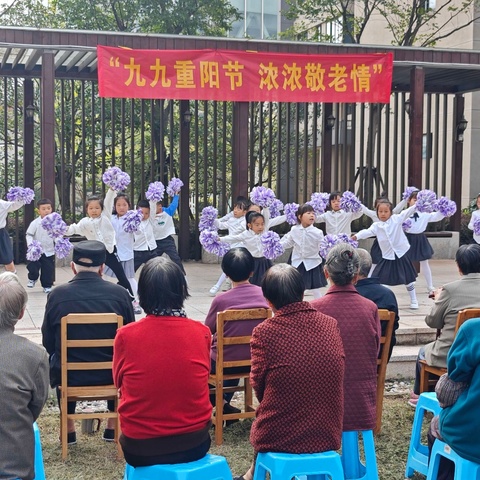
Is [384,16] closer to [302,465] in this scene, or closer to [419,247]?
[419,247]

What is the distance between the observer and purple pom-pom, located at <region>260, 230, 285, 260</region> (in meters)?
8.30

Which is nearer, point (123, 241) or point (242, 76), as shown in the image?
point (123, 241)

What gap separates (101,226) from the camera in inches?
338

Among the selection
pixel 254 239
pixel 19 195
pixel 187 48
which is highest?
pixel 187 48

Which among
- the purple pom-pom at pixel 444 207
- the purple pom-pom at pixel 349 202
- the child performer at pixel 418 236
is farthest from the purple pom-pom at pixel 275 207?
the purple pom-pom at pixel 444 207

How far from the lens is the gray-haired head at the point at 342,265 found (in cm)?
418

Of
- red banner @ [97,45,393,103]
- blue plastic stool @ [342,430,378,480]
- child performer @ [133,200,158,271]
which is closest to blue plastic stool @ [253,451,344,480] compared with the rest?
blue plastic stool @ [342,430,378,480]

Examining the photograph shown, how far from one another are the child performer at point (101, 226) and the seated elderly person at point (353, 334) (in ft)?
15.2

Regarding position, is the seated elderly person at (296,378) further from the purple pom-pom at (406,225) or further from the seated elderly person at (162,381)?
the purple pom-pom at (406,225)

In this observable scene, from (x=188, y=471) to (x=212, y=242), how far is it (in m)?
5.44

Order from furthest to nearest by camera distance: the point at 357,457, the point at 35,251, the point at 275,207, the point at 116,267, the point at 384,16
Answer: the point at 384,16 → the point at 35,251 → the point at 275,207 → the point at 116,267 → the point at 357,457

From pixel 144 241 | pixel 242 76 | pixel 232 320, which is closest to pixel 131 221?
pixel 144 241

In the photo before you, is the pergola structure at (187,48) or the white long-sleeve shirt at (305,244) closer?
the white long-sleeve shirt at (305,244)

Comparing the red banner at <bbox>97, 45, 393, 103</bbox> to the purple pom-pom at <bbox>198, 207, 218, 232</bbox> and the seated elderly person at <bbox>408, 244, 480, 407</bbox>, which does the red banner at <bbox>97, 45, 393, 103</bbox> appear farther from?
the seated elderly person at <bbox>408, 244, 480, 407</bbox>
